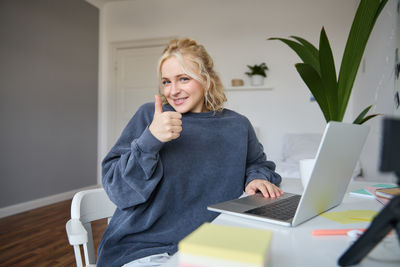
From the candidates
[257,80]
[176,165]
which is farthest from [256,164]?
[257,80]

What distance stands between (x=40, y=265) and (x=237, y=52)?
3360 millimetres

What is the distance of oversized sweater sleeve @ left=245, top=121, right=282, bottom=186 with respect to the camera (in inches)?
45.5

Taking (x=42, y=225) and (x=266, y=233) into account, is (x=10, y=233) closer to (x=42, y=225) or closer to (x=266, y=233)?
(x=42, y=225)

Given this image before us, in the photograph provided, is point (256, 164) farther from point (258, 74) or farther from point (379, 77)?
point (258, 74)

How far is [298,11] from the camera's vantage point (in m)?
4.01

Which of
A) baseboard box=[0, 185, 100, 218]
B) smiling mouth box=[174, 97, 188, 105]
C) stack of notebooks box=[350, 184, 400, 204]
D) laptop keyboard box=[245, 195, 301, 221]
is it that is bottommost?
baseboard box=[0, 185, 100, 218]

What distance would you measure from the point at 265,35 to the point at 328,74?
10.7 ft

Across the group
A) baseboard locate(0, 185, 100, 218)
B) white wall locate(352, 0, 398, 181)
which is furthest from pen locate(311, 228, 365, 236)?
baseboard locate(0, 185, 100, 218)

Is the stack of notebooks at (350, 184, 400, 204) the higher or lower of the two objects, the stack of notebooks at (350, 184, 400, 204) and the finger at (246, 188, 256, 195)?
the higher

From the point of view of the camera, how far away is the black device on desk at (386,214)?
0.31m

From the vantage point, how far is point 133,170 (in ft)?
2.87

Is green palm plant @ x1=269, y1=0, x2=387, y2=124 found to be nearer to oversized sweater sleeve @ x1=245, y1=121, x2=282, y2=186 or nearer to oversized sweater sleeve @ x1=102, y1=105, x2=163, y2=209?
oversized sweater sleeve @ x1=245, y1=121, x2=282, y2=186

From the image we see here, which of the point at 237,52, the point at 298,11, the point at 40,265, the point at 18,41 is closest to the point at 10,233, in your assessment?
the point at 40,265

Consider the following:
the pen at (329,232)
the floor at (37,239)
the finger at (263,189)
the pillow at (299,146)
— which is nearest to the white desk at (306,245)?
the pen at (329,232)
